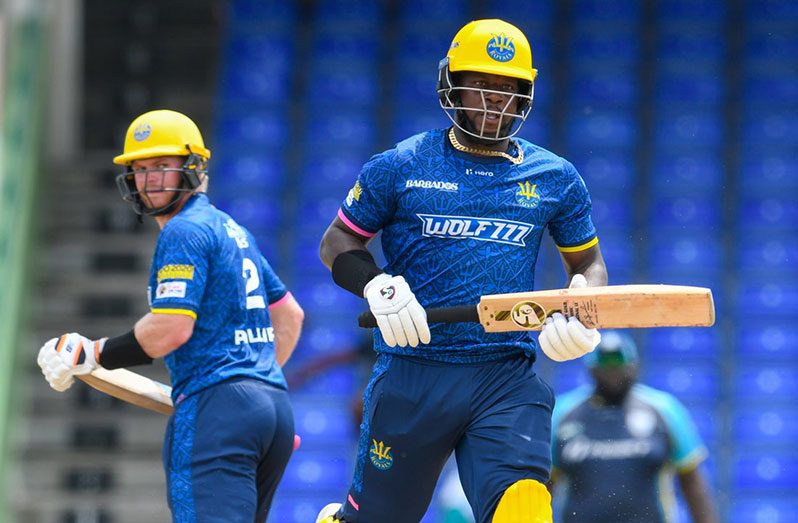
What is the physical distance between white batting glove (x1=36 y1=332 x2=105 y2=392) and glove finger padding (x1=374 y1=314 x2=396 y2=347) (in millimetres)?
1169

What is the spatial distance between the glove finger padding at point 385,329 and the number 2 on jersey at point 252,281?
2.78 feet

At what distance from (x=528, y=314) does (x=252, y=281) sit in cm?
123

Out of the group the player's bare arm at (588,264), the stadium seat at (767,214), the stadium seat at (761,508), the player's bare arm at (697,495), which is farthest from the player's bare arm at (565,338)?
the stadium seat at (767,214)

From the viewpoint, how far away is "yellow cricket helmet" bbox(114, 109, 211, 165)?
5.03 m

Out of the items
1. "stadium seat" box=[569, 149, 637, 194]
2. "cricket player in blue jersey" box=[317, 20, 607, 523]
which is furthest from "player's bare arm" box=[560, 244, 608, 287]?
"stadium seat" box=[569, 149, 637, 194]

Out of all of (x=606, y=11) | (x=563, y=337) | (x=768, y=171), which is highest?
(x=606, y=11)

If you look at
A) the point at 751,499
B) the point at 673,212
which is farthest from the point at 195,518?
the point at 673,212

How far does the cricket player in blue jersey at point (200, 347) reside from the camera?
468cm

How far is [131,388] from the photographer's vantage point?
5.10 metres

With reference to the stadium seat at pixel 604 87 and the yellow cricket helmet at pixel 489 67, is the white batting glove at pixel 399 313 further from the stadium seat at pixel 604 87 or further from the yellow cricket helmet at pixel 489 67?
the stadium seat at pixel 604 87

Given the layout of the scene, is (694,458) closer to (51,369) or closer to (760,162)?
(51,369)

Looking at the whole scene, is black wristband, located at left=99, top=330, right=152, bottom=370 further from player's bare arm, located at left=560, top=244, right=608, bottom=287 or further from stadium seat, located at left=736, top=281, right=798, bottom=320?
stadium seat, located at left=736, top=281, right=798, bottom=320

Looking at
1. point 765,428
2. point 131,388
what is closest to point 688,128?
point 765,428

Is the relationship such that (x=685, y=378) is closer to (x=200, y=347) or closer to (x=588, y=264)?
(x=588, y=264)
